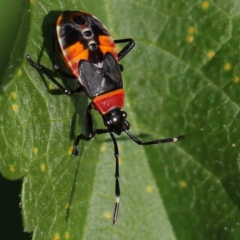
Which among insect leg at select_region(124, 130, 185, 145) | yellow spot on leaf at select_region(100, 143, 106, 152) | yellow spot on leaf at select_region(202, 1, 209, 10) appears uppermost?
yellow spot on leaf at select_region(202, 1, 209, 10)

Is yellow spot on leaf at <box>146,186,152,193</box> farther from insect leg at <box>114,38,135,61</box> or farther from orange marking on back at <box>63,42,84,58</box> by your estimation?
orange marking on back at <box>63,42,84,58</box>

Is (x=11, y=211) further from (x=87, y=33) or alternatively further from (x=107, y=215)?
(x=87, y=33)

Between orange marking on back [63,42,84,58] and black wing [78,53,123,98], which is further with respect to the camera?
black wing [78,53,123,98]

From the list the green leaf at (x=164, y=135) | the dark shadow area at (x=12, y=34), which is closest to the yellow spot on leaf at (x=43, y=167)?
the green leaf at (x=164, y=135)

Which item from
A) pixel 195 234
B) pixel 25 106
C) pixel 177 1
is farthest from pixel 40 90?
pixel 195 234

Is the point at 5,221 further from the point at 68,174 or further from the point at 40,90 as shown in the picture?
the point at 40,90

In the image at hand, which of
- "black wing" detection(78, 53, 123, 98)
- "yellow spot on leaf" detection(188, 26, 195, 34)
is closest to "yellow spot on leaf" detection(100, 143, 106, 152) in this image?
"black wing" detection(78, 53, 123, 98)
